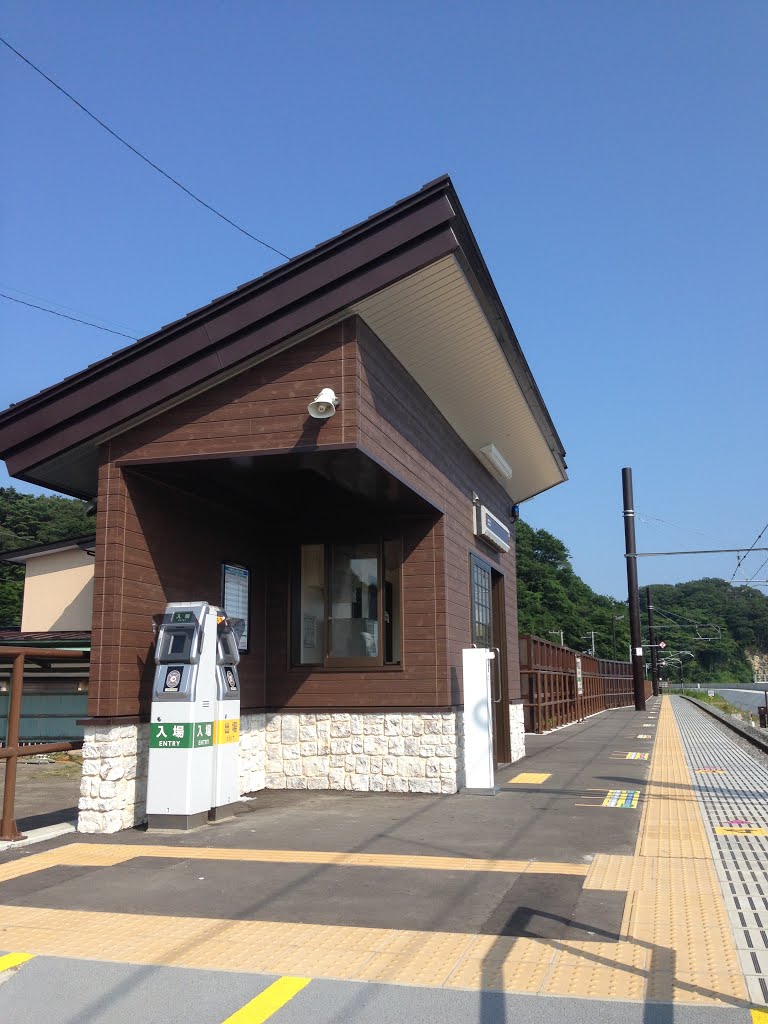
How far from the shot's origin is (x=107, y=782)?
735 cm

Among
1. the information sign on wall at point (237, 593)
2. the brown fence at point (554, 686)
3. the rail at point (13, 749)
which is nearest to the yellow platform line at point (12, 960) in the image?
the rail at point (13, 749)

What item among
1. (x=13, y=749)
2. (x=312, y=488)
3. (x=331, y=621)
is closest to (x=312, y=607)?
(x=331, y=621)

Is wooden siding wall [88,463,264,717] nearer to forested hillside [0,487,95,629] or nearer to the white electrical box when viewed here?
the white electrical box

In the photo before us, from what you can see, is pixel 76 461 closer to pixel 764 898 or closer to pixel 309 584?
pixel 309 584

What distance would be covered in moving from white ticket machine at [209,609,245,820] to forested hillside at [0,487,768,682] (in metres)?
2.94

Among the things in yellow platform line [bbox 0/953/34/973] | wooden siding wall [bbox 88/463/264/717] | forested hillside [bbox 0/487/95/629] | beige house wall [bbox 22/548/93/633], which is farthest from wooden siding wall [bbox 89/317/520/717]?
forested hillside [bbox 0/487/95/629]

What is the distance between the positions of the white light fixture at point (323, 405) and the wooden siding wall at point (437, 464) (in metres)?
0.29

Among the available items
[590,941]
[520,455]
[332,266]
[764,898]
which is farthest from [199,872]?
[520,455]

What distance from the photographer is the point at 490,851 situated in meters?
6.30

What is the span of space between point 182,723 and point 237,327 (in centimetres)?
353

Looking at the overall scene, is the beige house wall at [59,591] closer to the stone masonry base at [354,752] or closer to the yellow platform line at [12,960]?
the stone masonry base at [354,752]

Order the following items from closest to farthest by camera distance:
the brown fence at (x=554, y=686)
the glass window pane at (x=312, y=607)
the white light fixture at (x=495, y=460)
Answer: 1. the glass window pane at (x=312, y=607)
2. the white light fixture at (x=495, y=460)
3. the brown fence at (x=554, y=686)

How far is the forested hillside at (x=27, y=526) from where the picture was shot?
150 ft

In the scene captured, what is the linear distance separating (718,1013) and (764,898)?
5.99 feet
